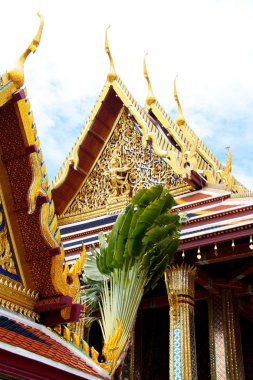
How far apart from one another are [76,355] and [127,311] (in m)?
1.33

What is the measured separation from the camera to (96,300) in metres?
5.49

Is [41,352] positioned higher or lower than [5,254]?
lower

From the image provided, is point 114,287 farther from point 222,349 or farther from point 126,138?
point 126,138

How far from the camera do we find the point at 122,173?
30.2ft

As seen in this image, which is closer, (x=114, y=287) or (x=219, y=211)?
(x=114, y=287)

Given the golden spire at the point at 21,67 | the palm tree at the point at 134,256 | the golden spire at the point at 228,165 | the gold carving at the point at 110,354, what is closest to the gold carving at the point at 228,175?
the golden spire at the point at 228,165

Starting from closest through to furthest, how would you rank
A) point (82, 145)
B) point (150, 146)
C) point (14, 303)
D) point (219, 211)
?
point (14, 303) < point (219, 211) < point (150, 146) < point (82, 145)

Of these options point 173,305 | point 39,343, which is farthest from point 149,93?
point 39,343

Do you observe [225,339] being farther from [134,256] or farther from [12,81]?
[12,81]

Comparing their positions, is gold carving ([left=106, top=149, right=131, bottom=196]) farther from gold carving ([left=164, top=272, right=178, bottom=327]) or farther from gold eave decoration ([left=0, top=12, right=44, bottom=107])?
gold eave decoration ([left=0, top=12, right=44, bottom=107])

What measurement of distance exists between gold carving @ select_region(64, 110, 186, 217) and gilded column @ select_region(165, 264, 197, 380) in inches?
77.2

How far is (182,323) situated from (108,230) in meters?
1.99

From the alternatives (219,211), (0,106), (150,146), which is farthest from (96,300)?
(150,146)

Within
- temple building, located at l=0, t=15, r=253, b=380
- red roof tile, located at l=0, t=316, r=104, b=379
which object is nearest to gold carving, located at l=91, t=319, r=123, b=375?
temple building, located at l=0, t=15, r=253, b=380
